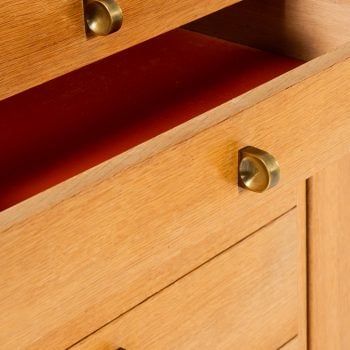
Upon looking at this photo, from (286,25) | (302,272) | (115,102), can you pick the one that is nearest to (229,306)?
(302,272)

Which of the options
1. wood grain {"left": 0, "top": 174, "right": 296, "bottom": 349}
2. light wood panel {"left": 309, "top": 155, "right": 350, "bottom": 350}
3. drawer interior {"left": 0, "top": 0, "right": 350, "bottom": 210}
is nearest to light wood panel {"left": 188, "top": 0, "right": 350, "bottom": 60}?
A: drawer interior {"left": 0, "top": 0, "right": 350, "bottom": 210}

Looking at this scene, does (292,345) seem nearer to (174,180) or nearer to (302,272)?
(302,272)

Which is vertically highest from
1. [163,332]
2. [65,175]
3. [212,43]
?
[212,43]

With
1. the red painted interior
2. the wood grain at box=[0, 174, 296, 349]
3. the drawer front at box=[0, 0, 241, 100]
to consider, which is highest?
the red painted interior

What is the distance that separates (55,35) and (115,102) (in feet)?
0.73

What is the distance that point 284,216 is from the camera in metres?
0.93

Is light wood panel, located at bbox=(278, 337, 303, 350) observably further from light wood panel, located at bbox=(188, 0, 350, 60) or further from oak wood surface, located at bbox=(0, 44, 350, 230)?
light wood panel, located at bbox=(188, 0, 350, 60)

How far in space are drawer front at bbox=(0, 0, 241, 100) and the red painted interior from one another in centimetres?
11

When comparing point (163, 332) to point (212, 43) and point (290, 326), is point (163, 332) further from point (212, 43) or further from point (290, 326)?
point (212, 43)

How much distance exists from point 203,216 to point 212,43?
38 cm

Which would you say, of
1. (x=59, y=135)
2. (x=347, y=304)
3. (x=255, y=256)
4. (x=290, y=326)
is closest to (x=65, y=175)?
(x=59, y=135)

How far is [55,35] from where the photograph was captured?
76cm

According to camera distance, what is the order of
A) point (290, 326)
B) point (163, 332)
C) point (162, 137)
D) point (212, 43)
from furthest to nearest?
point (212, 43), point (290, 326), point (163, 332), point (162, 137)

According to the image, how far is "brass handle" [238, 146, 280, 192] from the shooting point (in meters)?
0.78
